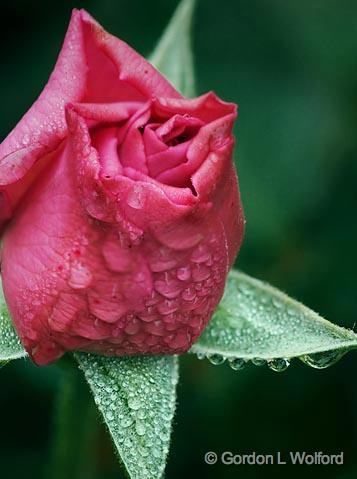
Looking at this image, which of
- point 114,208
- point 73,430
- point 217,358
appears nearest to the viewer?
point 114,208

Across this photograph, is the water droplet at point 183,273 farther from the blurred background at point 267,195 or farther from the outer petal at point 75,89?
the blurred background at point 267,195

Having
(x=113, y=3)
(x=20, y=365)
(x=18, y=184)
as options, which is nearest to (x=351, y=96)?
(x=113, y=3)

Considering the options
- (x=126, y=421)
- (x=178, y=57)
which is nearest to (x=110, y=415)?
(x=126, y=421)

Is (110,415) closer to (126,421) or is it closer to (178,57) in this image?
(126,421)

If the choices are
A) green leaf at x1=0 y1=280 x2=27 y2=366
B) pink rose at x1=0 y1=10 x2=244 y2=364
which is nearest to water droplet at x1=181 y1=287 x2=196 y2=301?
pink rose at x1=0 y1=10 x2=244 y2=364

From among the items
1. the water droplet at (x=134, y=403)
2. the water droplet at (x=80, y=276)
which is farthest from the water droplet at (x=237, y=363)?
the water droplet at (x=80, y=276)

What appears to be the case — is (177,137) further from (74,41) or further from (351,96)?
(351,96)

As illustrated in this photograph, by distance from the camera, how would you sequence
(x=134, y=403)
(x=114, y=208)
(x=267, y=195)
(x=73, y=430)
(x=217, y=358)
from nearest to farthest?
(x=114, y=208) < (x=134, y=403) < (x=217, y=358) < (x=73, y=430) < (x=267, y=195)
